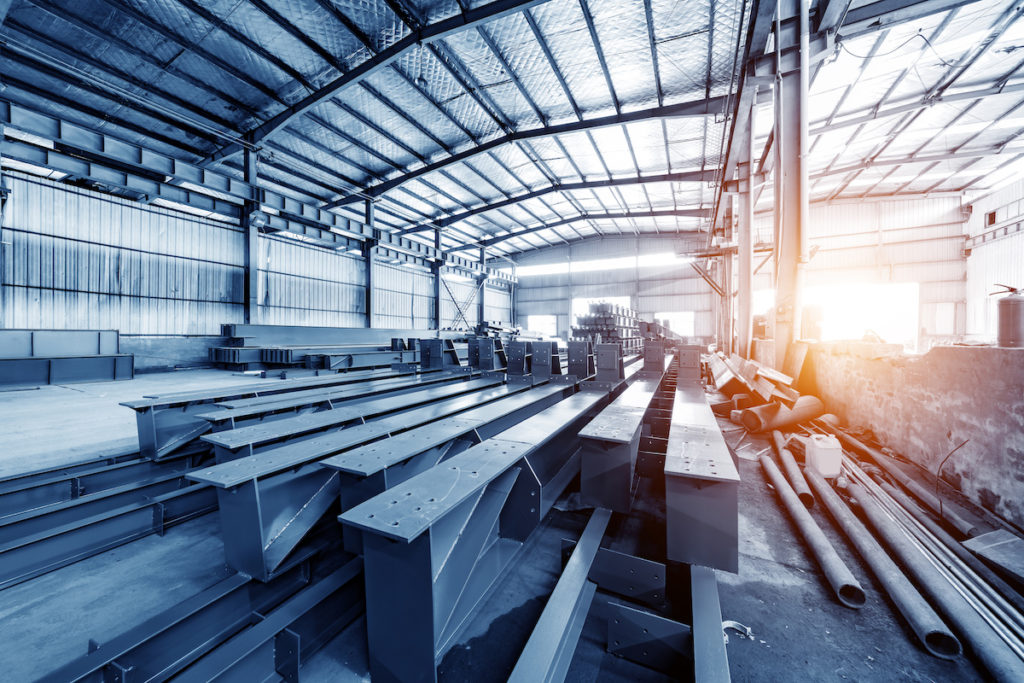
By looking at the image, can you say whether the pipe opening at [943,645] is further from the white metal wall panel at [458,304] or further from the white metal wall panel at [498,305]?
the white metal wall panel at [498,305]

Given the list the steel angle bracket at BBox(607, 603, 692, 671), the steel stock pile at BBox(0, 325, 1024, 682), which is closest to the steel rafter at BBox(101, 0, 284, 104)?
the steel stock pile at BBox(0, 325, 1024, 682)

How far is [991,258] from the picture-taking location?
13.7 meters

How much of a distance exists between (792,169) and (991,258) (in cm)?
1683

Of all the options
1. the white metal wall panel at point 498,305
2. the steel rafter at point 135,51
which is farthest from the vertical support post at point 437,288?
the steel rafter at point 135,51

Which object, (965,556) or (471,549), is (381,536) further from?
(965,556)

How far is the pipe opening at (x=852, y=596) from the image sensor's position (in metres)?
1.66

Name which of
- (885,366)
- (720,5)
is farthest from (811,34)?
(885,366)

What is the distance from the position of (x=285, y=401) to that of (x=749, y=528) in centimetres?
369

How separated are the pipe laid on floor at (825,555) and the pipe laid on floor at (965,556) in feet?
1.69

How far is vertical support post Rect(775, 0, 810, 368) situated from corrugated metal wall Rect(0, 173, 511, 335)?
13.6m

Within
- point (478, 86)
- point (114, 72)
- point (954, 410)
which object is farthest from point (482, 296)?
point (954, 410)

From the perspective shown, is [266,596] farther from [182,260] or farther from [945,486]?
[182,260]

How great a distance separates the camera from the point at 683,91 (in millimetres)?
8484

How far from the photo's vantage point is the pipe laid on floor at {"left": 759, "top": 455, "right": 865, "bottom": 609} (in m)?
1.67
